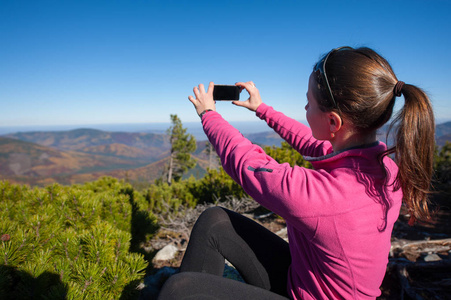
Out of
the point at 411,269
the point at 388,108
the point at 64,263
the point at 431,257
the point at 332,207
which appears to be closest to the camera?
Answer: the point at 332,207

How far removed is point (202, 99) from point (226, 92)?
11.5 inches

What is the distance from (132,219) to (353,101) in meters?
2.35

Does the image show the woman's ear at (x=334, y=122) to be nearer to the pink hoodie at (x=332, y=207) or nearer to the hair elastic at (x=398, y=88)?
the pink hoodie at (x=332, y=207)

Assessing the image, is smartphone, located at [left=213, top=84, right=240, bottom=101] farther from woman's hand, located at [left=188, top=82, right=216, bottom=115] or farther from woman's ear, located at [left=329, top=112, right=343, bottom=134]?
woman's ear, located at [left=329, top=112, right=343, bottom=134]

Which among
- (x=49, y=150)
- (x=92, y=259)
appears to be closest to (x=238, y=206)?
(x=92, y=259)

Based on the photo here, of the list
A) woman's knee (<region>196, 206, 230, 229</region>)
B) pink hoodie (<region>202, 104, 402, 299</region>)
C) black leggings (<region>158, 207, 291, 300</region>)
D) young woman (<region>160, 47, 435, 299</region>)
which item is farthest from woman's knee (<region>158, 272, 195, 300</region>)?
pink hoodie (<region>202, 104, 402, 299</region>)

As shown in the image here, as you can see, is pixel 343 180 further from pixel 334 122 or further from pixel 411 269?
pixel 411 269

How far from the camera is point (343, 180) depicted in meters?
0.88

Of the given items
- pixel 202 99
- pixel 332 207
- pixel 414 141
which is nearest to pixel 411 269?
pixel 414 141

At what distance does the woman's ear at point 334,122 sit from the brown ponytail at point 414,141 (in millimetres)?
197

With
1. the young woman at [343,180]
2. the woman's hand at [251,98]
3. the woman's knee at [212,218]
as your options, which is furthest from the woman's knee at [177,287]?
the woman's hand at [251,98]

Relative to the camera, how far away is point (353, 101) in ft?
3.13

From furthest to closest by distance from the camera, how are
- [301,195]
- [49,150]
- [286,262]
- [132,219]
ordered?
[49,150] → [132,219] → [286,262] → [301,195]

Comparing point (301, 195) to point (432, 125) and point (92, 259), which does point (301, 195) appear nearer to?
point (432, 125)
